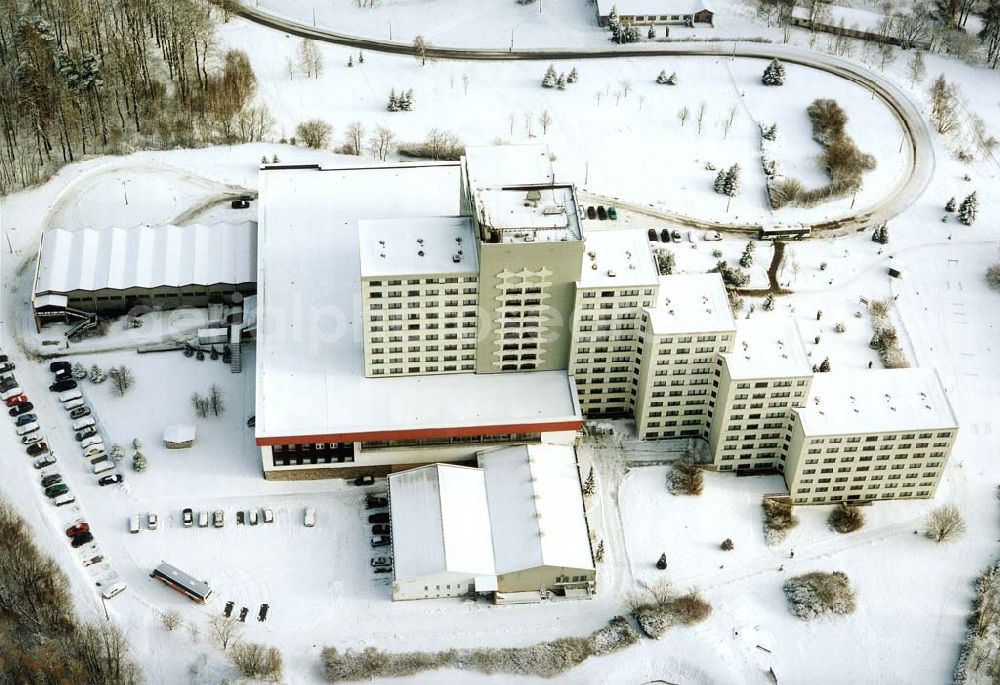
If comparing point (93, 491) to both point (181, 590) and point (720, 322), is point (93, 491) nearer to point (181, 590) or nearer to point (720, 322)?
point (181, 590)

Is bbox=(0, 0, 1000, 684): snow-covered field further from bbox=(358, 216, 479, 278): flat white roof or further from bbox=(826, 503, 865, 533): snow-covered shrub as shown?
bbox=(358, 216, 479, 278): flat white roof

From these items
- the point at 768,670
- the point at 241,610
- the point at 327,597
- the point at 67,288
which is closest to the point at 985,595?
the point at 768,670

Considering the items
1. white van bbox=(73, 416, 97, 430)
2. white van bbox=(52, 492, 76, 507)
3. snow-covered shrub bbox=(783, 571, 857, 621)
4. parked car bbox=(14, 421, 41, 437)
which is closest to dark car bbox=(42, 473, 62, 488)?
white van bbox=(52, 492, 76, 507)

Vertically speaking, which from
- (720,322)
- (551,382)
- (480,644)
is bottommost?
(480,644)

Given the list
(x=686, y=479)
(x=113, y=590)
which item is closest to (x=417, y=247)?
(x=686, y=479)

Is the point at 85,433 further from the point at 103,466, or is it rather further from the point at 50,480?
the point at 50,480

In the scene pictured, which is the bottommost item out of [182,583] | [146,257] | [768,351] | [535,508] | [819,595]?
[182,583]

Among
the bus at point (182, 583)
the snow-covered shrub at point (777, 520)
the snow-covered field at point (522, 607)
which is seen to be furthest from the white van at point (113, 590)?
the snow-covered shrub at point (777, 520)

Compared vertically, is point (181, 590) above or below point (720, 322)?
below
